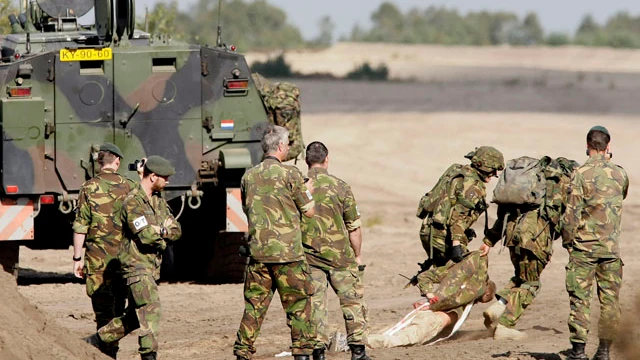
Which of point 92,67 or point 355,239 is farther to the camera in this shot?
point 92,67

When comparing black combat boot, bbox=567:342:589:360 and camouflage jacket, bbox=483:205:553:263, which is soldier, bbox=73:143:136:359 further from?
black combat boot, bbox=567:342:589:360

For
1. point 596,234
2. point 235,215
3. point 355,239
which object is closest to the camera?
point 596,234

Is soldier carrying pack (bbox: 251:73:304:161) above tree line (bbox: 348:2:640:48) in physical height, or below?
above

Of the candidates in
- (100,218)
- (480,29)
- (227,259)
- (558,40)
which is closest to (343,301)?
(100,218)

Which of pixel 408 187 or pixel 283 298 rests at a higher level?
pixel 283 298

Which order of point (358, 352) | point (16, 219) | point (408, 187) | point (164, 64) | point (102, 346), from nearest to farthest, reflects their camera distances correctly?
point (102, 346) → point (358, 352) → point (16, 219) → point (164, 64) → point (408, 187)

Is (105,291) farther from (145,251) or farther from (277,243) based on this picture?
(277,243)

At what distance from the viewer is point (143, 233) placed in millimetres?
8961

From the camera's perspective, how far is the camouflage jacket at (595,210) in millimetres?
9641

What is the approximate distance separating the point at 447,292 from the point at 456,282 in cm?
12

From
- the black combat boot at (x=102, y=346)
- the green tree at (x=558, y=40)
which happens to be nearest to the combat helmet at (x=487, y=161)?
the black combat boot at (x=102, y=346)

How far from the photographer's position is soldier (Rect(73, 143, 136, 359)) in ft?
31.5

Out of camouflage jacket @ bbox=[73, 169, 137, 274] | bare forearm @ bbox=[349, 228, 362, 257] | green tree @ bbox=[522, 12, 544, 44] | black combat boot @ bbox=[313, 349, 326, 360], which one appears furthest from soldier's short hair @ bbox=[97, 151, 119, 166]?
green tree @ bbox=[522, 12, 544, 44]

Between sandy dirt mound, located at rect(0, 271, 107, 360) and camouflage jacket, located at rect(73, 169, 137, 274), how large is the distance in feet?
2.07
